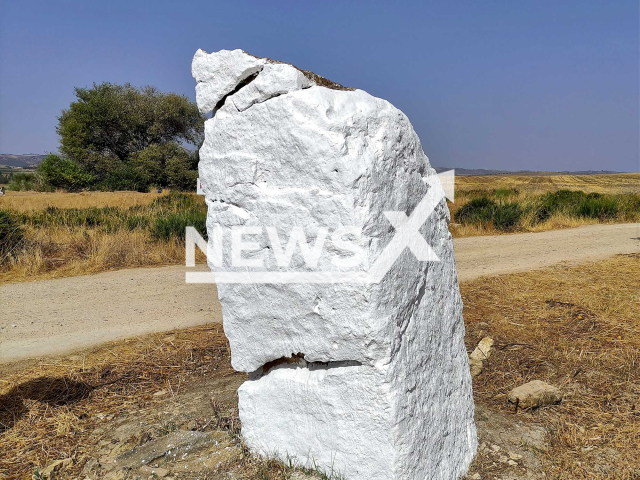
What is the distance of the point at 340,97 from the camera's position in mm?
1969

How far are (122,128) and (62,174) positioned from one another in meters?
5.55

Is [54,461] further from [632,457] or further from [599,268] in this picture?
[599,268]

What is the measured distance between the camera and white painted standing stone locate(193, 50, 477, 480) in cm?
192

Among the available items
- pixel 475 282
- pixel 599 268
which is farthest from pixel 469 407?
pixel 599 268

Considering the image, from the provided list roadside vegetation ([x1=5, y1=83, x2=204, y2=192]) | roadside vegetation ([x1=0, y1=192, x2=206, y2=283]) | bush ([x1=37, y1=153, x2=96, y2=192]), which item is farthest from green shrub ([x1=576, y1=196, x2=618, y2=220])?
bush ([x1=37, y1=153, x2=96, y2=192])

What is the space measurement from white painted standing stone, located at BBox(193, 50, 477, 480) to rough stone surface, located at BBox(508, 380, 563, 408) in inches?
28.8

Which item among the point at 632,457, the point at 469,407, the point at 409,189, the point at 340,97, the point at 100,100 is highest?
the point at 100,100

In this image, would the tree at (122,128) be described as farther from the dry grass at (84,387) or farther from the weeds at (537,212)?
the dry grass at (84,387)

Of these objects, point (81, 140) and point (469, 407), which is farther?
point (81, 140)

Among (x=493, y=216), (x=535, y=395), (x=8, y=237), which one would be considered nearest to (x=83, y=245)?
(x=8, y=237)

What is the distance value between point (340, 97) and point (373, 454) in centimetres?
155

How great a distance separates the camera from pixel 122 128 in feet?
89.4

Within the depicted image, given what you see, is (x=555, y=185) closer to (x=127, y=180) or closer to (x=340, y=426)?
(x=127, y=180)

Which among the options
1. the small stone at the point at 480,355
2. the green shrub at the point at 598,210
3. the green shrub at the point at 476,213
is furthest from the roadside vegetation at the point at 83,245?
the green shrub at the point at 598,210
